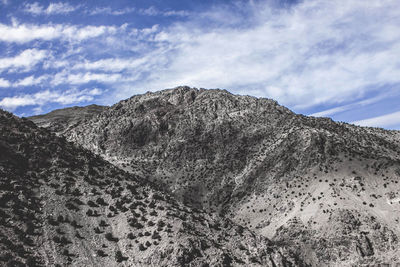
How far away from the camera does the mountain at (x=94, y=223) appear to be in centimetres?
3412

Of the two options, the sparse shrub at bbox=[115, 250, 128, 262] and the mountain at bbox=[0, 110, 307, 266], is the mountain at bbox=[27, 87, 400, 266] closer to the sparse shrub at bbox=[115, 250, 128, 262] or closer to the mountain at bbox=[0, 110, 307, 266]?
the mountain at bbox=[0, 110, 307, 266]

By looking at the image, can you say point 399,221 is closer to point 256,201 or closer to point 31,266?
point 256,201

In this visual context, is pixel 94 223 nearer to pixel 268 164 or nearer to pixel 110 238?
pixel 110 238

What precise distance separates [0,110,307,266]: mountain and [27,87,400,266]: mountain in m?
29.6

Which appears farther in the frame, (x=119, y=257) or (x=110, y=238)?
(x=110, y=238)

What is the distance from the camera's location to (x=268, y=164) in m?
96.3

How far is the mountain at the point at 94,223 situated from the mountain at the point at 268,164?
1165 inches

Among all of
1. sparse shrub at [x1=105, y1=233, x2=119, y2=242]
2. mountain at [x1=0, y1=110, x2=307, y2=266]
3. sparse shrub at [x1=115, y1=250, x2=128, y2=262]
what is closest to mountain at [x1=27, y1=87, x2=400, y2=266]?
mountain at [x1=0, y1=110, x2=307, y2=266]

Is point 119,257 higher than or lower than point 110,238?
lower

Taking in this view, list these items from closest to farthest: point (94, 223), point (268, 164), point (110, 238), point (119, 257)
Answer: point (119, 257), point (110, 238), point (94, 223), point (268, 164)

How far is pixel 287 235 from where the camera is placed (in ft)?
228

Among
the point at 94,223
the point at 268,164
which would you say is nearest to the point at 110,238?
the point at 94,223

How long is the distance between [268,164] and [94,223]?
65383 mm

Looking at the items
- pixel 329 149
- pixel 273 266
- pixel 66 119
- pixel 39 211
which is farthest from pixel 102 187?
pixel 66 119
